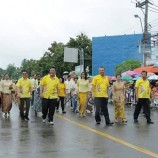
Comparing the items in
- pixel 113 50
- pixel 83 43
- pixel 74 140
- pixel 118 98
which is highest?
pixel 83 43

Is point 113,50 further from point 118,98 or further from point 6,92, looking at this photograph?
point 118,98

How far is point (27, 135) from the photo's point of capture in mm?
10930

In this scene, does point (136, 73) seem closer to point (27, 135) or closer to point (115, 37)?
A: point (27, 135)

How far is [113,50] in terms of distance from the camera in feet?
191

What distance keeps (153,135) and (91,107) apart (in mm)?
8967

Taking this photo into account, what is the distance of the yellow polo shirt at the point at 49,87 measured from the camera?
1388 cm

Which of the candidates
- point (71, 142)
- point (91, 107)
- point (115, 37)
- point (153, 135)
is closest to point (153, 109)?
point (91, 107)

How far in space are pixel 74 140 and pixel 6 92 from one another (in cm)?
805

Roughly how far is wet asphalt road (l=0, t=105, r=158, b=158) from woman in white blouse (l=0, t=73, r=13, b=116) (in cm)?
389

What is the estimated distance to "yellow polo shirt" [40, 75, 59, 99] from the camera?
13.9 m

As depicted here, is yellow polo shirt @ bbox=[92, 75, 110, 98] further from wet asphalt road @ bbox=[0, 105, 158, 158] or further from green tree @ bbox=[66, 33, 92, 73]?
green tree @ bbox=[66, 33, 92, 73]

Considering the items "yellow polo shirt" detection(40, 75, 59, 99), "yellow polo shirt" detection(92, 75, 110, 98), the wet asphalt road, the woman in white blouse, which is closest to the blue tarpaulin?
the woman in white blouse

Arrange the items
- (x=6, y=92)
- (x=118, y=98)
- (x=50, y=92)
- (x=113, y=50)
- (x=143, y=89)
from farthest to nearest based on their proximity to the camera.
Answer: (x=113, y=50) → (x=6, y=92) → (x=118, y=98) → (x=143, y=89) → (x=50, y=92)

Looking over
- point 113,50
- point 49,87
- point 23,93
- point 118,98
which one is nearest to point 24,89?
point 23,93
